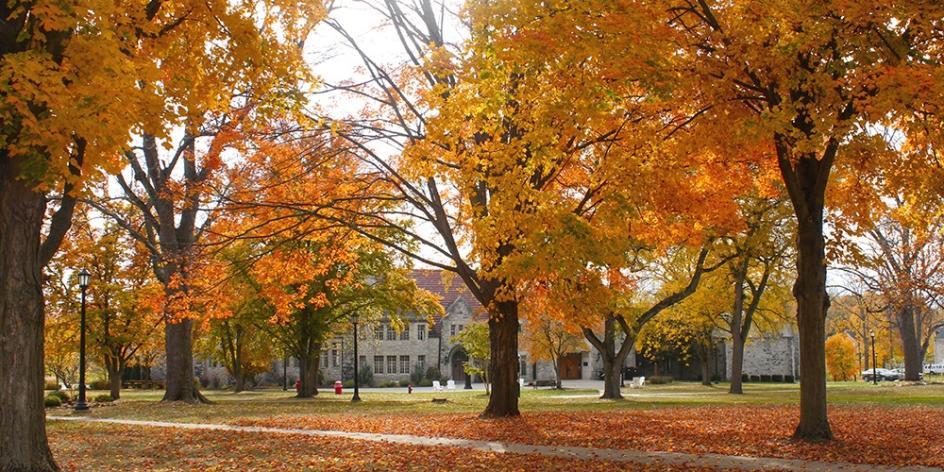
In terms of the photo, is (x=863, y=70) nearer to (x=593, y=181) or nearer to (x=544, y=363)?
(x=593, y=181)

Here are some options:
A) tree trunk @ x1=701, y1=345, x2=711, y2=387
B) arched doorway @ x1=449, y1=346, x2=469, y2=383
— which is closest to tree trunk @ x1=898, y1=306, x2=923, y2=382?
tree trunk @ x1=701, y1=345, x2=711, y2=387

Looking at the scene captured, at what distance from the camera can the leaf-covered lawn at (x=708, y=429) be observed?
11992 mm

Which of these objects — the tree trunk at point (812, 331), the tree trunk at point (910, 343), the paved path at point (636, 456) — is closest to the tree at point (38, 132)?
the paved path at point (636, 456)

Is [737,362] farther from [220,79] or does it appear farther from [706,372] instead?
[220,79]

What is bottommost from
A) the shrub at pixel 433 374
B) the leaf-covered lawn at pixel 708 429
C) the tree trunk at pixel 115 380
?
the shrub at pixel 433 374

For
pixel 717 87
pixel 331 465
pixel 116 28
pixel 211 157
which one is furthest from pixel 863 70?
pixel 211 157

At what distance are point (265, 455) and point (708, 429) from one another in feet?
26.9

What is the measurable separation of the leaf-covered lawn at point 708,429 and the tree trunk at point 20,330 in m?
7.03

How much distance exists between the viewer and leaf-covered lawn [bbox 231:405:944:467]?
1199 centimetres

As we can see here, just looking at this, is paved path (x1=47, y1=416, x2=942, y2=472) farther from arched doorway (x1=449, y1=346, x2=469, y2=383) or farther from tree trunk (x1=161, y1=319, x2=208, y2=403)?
arched doorway (x1=449, y1=346, x2=469, y2=383)

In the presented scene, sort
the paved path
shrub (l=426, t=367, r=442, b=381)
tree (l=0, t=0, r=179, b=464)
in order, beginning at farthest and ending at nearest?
shrub (l=426, t=367, r=442, b=381), the paved path, tree (l=0, t=0, r=179, b=464)

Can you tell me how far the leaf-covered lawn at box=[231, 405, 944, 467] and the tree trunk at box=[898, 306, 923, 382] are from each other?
24.6 m

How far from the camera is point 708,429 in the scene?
15.6 metres

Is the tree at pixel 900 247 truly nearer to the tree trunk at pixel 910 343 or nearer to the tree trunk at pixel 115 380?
the tree trunk at pixel 910 343
